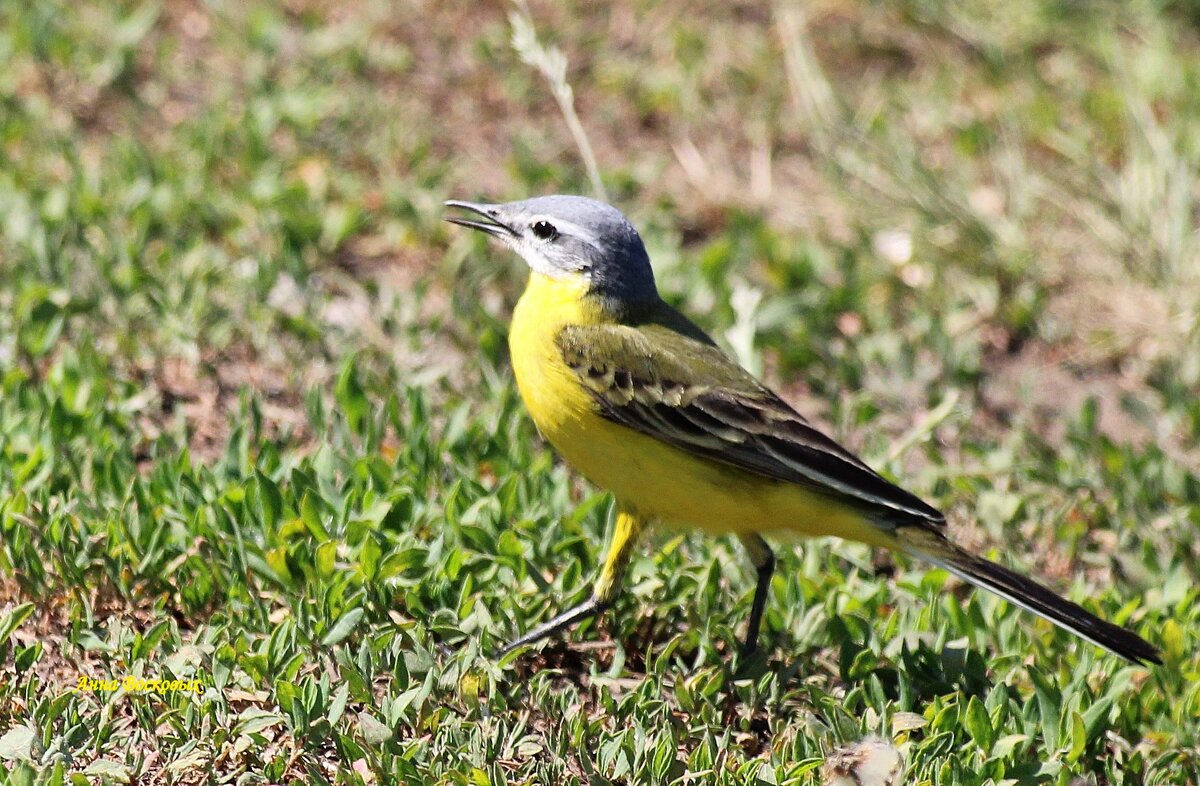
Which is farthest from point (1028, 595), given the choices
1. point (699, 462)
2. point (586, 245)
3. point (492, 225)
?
point (492, 225)

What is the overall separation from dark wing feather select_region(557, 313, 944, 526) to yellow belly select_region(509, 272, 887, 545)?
4 centimetres

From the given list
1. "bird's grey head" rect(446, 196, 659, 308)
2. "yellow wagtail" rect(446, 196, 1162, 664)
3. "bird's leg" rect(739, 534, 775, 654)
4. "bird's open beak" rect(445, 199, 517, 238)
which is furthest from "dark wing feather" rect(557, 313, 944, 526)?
"bird's open beak" rect(445, 199, 517, 238)

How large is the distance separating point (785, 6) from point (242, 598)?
20.8ft

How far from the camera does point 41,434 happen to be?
18.6 feet

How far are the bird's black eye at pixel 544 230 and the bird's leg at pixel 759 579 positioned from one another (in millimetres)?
1358

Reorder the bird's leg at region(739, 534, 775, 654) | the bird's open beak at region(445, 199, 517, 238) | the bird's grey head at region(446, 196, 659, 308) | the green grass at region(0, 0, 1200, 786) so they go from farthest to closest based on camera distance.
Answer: the bird's open beak at region(445, 199, 517, 238) < the bird's grey head at region(446, 196, 659, 308) < the bird's leg at region(739, 534, 775, 654) < the green grass at region(0, 0, 1200, 786)

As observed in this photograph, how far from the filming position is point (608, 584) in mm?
5086

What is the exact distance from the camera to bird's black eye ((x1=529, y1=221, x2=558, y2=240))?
554 cm

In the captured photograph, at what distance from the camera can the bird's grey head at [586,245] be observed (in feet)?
17.9

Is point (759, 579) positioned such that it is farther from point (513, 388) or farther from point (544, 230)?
point (513, 388)

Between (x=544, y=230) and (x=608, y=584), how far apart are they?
1410mm

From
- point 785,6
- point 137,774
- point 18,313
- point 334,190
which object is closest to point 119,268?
point 18,313

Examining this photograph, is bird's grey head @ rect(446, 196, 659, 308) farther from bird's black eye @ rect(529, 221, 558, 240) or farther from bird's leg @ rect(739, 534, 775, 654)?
bird's leg @ rect(739, 534, 775, 654)

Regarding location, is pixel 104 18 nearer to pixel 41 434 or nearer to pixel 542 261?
pixel 41 434
